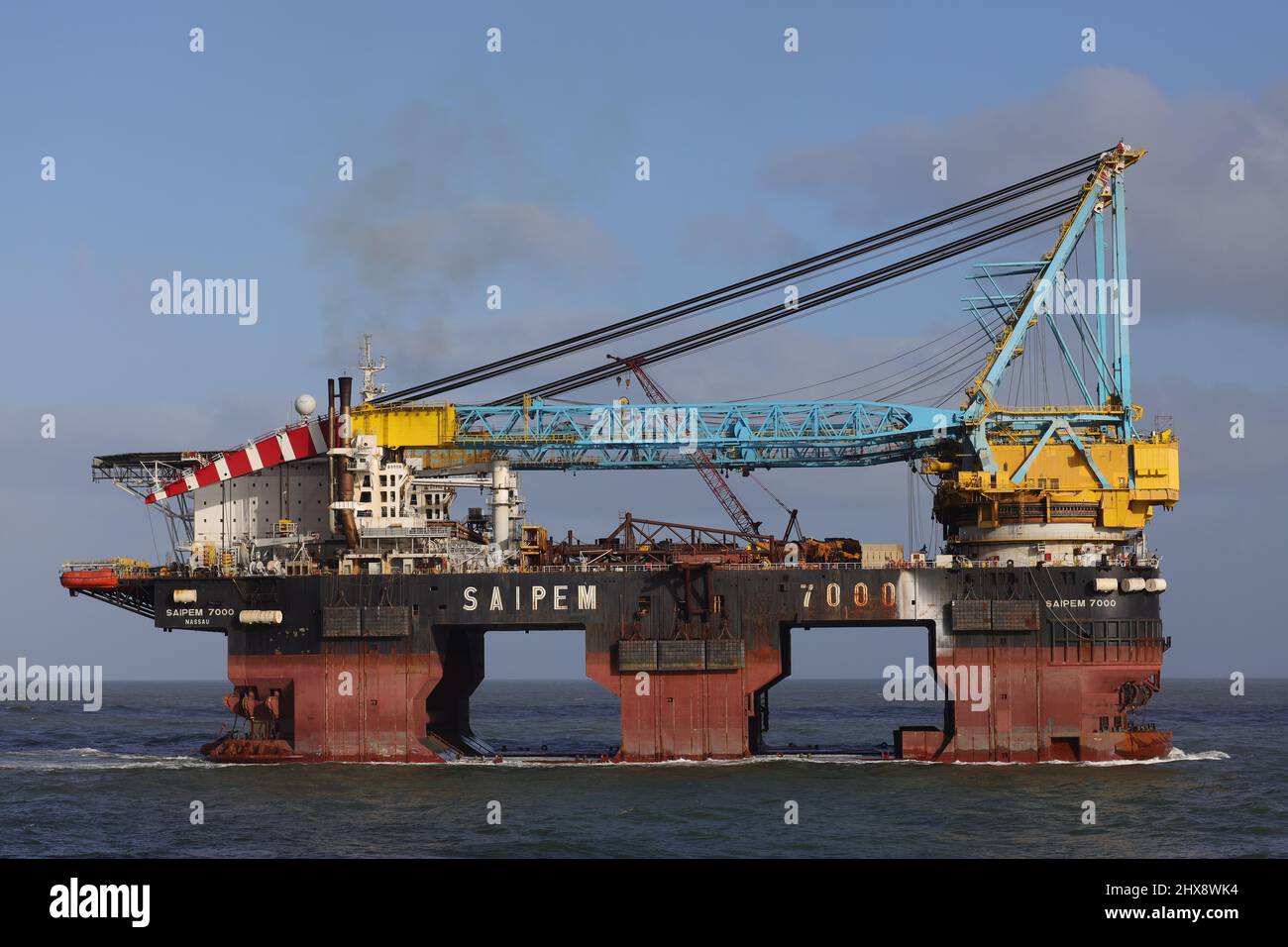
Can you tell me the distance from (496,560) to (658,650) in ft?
24.6

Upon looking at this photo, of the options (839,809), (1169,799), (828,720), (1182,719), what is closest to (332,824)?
(839,809)

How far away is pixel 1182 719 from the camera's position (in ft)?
319

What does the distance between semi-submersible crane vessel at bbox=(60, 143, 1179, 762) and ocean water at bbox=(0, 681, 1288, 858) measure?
7.43ft

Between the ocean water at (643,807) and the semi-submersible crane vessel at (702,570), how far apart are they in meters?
2.26

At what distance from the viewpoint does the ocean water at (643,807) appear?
41.2 metres

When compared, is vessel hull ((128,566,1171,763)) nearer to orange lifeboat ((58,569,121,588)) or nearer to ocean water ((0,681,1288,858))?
ocean water ((0,681,1288,858))

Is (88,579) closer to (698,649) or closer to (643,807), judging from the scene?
(698,649)

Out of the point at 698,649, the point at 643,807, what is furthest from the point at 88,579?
the point at 643,807

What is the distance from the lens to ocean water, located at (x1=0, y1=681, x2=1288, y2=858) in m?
41.2

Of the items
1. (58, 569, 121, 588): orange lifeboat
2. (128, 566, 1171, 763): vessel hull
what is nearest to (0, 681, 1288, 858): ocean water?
(128, 566, 1171, 763): vessel hull

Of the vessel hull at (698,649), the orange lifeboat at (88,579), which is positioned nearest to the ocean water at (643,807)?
the vessel hull at (698,649)

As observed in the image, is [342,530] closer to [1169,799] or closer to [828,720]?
[1169,799]
